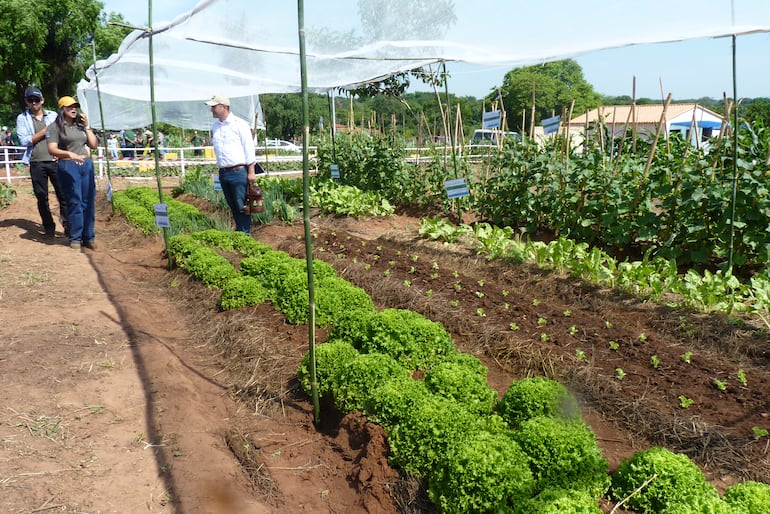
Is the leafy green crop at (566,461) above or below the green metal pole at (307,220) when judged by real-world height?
below

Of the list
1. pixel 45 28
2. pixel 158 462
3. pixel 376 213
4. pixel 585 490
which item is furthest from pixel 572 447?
pixel 45 28

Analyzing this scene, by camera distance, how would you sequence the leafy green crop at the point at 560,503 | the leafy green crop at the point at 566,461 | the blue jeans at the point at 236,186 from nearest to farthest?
the leafy green crop at the point at 560,503 → the leafy green crop at the point at 566,461 → the blue jeans at the point at 236,186

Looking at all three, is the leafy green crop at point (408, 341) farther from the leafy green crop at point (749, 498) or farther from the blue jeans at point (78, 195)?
the blue jeans at point (78, 195)

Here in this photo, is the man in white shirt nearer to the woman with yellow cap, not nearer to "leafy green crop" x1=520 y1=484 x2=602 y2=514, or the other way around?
the woman with yellow cap

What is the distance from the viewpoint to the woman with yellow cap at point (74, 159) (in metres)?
6.72

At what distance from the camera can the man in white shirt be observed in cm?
686

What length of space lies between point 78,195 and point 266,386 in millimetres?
4613

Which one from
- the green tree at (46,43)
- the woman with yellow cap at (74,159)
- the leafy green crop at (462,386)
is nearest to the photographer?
the leafy green crop at (462,386)

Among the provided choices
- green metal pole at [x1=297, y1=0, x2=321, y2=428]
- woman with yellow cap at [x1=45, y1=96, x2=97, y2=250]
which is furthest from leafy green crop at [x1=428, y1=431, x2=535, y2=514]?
woman with yellow cap at [x1=45, y1=96, x2=97, y2=250]

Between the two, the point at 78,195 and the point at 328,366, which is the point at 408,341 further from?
the point at 78,195

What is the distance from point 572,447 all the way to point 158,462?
209cm

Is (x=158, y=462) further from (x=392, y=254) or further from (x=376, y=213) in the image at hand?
(x=376, y=213)

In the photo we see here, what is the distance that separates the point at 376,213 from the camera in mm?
9875

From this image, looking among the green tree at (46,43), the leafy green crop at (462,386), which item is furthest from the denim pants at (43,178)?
the green tree at (46,43)
